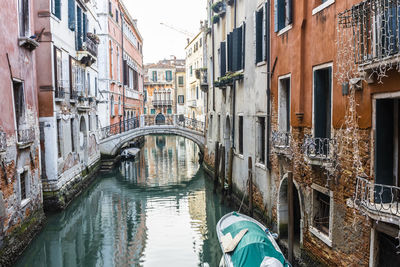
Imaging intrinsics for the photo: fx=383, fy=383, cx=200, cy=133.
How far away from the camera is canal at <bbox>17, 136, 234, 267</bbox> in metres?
8.49

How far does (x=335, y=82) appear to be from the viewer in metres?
5.57

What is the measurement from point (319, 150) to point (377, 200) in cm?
137

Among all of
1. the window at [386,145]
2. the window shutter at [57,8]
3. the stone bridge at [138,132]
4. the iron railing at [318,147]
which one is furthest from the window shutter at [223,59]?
the window at [386,145]

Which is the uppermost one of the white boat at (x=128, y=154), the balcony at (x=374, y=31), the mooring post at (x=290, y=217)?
the balcony at (x=374, y=31)

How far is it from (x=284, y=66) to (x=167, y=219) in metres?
6.08

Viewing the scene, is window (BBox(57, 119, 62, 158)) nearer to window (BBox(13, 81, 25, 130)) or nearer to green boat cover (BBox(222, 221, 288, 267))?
window (BBox(13, 81, 25, 130))

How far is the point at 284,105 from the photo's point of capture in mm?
8031

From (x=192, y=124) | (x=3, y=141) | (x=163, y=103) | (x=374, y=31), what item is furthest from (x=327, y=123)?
(x=163, y=103)

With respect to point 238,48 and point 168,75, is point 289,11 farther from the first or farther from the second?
point 168,75

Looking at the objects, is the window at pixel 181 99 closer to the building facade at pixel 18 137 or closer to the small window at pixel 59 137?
the small window at pixel 59 137

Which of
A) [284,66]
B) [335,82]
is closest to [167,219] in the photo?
[284,66]

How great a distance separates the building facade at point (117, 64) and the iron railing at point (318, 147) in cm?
1478

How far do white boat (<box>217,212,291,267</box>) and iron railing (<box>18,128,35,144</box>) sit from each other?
4915 millimetres

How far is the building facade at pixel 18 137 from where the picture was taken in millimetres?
7527
